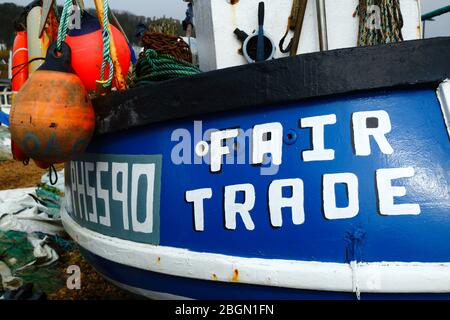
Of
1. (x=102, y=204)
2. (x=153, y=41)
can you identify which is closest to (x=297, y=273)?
(x=102, y=204)

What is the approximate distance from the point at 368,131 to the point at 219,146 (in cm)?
55

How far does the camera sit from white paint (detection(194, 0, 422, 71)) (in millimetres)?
2166

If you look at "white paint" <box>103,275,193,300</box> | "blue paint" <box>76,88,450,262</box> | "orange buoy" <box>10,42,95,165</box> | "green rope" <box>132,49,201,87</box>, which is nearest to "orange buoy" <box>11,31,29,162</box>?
"orange buoy" <box>10,42,95,165</box>

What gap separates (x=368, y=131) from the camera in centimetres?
137

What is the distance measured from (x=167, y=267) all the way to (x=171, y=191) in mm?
318

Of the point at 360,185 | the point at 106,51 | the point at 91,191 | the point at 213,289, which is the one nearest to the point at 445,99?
the point at 360,185

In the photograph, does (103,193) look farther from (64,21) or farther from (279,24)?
(279,24)

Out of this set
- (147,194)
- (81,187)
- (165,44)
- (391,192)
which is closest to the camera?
(391,192)

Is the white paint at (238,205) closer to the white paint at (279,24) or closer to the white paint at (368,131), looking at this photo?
the white paint at (368,131)

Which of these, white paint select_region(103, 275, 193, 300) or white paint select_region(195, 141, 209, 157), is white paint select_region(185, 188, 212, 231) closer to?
white paint select_region(195, 141, 209, 157)

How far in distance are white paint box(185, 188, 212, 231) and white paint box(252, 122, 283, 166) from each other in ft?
0.76

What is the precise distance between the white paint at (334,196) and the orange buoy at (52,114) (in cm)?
104

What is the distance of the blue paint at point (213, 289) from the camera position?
1382mm

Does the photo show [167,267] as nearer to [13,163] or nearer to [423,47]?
Answer: [423,47]
